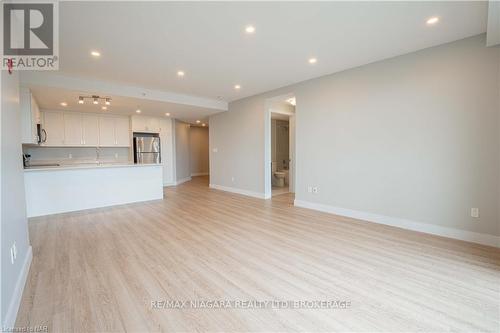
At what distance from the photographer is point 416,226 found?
3.52 m

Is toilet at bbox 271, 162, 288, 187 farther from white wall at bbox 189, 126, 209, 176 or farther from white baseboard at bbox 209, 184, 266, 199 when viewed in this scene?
white wall at bbox 189, 126, 209, 176

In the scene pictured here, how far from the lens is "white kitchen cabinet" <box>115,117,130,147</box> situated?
7379mm

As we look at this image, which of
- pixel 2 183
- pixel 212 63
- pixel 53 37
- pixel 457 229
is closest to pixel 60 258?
pixel 2 183

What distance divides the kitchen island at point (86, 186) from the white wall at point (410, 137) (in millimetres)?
3813

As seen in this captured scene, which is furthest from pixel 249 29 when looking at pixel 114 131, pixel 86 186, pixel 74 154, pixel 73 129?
pixel 74 154

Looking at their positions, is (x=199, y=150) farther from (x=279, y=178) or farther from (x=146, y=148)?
(x=279, y=178)

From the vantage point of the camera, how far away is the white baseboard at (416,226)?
9.71ft

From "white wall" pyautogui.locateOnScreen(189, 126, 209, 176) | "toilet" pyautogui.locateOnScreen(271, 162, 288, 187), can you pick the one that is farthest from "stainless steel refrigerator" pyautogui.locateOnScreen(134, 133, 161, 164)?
"toilet" pyautogui.locateOnScreen(271, 162, 288, 187)

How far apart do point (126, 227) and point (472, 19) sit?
5459 mm

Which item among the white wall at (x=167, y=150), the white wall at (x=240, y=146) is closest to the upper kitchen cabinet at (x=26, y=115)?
the white wall at (x=167, y=150)

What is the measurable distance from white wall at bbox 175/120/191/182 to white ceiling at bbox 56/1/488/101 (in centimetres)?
446

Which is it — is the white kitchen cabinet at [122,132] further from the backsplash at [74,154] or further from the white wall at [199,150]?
the white wall at [199,150]

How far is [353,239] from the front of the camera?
3195mm

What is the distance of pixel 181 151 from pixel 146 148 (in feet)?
5.37
